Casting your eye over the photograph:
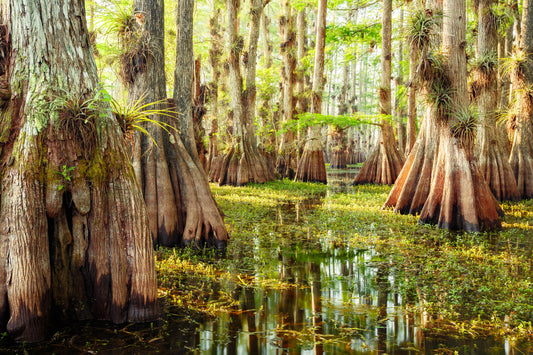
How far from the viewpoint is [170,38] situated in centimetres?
1773

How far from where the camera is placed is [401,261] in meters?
5.75

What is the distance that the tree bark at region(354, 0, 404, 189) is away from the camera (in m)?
16.3

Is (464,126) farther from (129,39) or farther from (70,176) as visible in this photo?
(70,176)

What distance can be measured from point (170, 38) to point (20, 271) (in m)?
16.0

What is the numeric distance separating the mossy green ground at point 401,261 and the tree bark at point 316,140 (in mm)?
7601

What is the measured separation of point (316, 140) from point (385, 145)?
283 centimetres

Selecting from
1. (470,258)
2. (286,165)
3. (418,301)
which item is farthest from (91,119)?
(286,165)

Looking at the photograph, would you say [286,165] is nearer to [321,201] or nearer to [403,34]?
[321,201]

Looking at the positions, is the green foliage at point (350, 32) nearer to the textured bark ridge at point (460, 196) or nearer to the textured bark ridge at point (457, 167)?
the textured bark ridge at point (457, 167)

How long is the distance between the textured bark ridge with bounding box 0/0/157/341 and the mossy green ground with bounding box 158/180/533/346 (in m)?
Result: 0.72

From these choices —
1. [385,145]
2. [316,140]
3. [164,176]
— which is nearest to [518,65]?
[385,145]

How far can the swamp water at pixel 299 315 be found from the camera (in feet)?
10.9

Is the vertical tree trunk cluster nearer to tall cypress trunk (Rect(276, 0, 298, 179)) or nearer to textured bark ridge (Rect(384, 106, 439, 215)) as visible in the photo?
tall cypress trunk (Rect(276, 0, 298, 179))

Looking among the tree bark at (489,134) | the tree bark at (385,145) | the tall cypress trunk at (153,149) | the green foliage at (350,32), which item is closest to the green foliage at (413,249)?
the tree bark at (489,134)
